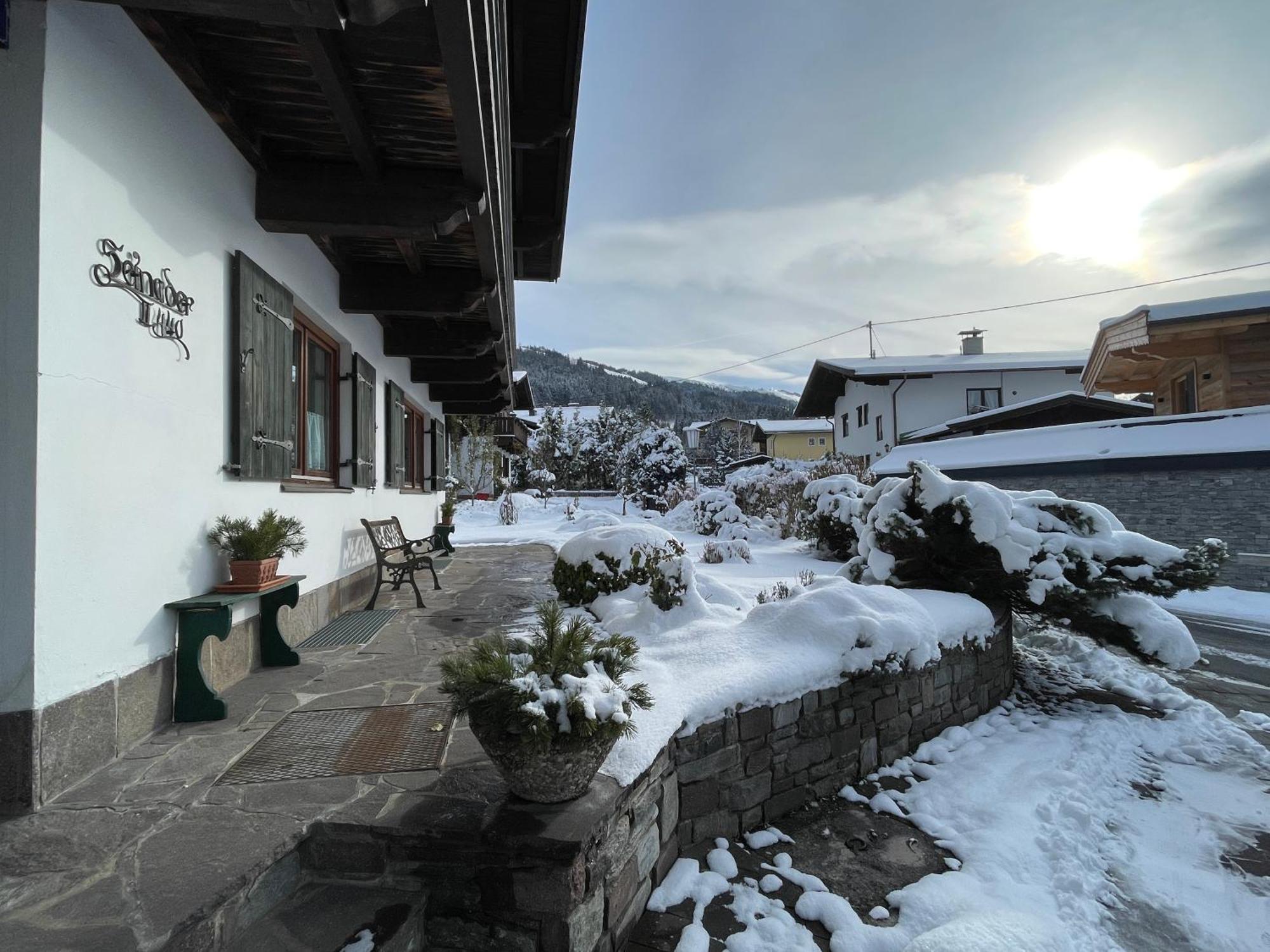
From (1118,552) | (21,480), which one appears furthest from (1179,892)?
(21,480)

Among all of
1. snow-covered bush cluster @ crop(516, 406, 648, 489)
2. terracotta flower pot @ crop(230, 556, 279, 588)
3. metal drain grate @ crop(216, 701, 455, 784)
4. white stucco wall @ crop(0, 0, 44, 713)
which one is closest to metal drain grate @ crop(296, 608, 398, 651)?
terracotta flower pot @ crop(230, 556, 279, 588)

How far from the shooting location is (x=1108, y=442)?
980cm

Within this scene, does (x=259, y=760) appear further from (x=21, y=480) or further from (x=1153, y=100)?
(x=1153, y=100)

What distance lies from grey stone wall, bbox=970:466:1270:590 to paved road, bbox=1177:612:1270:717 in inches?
67.2

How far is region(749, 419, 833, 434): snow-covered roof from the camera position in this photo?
36812 millimetres

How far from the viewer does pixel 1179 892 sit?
2748 mm

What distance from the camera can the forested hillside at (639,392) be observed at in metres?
67.5

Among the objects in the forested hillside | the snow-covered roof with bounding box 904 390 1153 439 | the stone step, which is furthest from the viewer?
the forested hillside

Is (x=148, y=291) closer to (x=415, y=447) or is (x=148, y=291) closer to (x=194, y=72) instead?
(x=194, y=72)

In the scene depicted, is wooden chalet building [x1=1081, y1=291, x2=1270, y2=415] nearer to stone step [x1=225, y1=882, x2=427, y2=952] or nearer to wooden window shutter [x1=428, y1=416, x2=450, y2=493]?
wooden window shutter [x1=428, y1=416, x2=450, y2=493]

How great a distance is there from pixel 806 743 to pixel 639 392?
73.3 m

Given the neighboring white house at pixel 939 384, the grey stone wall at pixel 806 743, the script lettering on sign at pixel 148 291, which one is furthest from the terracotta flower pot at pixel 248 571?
the neighboring white house at pixel 939 384

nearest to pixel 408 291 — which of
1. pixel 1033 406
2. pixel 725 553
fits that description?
pixel 725 553

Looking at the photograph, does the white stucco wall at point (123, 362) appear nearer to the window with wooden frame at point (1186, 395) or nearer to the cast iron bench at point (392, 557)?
the cast iron bench at point (392, 557)
